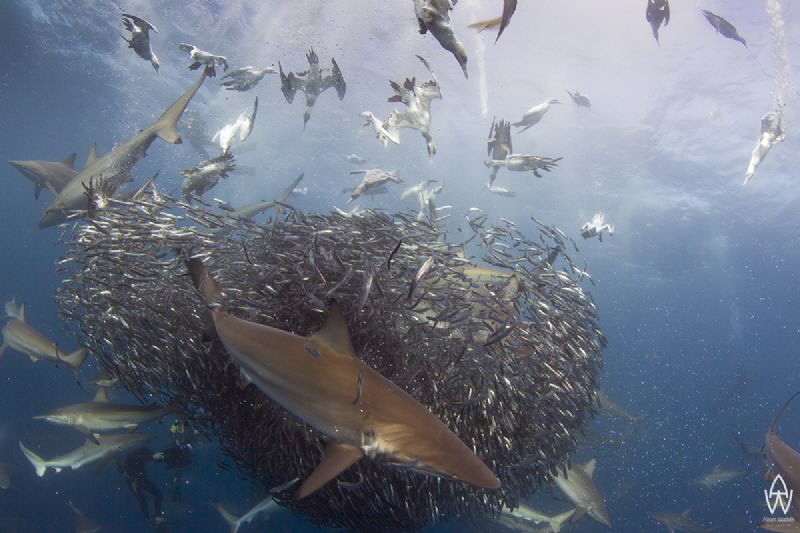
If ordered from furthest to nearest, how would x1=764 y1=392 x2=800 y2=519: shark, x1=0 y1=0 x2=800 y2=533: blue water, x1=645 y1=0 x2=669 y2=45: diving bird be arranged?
x1=0 y1=0 x2=800 y2=533: blue water < x1=645 y1=0 x2=669 y2=45: diving bird < x1=764 y1=392 x2=800 y2=519: shark

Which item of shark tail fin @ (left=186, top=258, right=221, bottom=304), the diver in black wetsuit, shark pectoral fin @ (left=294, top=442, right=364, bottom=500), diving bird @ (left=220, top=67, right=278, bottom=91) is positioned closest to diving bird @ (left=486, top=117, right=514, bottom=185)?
diving bird @ (left=220, top=67, right=278, bottom=91)

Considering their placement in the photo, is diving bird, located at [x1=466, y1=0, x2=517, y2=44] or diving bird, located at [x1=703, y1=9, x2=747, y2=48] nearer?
diving bird, located at [x1=466, y1=0, x2=517, y2=44]

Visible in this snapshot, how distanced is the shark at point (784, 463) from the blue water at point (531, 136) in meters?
8.44

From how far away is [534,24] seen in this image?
23.7 meters

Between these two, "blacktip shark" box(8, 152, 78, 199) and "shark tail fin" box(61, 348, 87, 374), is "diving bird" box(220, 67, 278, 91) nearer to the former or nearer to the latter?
"blacktip shark" box(8, 152, 78, 199)

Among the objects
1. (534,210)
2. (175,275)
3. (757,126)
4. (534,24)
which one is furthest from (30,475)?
(534,210)

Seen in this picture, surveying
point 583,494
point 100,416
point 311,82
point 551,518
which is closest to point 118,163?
point 311,82

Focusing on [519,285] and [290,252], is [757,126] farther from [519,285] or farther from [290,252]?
[290,252]

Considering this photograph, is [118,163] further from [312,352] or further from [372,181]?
[312,352]

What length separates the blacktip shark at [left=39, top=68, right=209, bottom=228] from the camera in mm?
5840

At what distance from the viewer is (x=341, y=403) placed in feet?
9.02

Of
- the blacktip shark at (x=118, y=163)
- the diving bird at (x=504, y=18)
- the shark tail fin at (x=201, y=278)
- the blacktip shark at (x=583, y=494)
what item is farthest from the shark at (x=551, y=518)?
the blacktip shark at (x=118, y=163)

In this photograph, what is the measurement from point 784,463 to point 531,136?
36348mm

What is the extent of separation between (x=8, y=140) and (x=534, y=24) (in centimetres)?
7351
